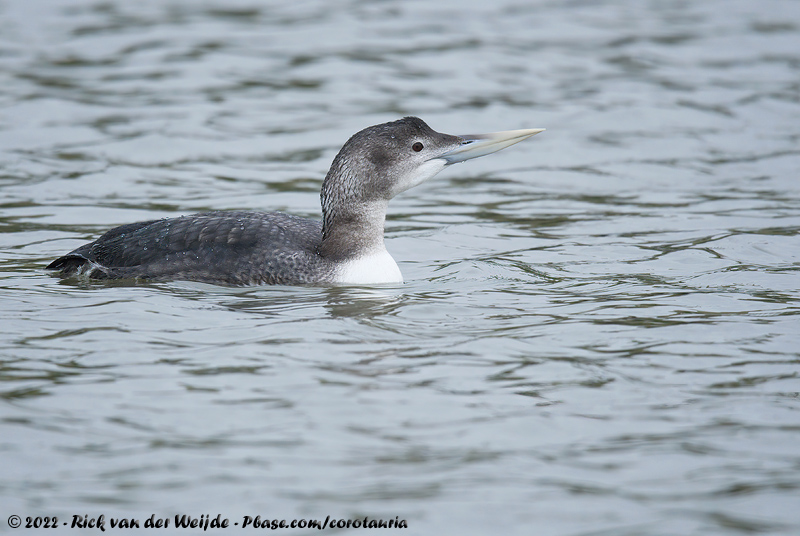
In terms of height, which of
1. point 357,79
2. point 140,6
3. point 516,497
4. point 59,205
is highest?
point 140,6

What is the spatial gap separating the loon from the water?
0.48 feet

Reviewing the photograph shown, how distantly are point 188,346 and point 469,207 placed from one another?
12.8ft

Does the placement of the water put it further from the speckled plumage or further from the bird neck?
the bird neck

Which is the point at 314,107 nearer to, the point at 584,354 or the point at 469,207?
the point at 469,207

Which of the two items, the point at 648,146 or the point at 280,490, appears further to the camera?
the point at 648,146

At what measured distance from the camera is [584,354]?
487cm

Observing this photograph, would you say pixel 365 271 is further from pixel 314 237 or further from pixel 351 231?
pixel 314 237

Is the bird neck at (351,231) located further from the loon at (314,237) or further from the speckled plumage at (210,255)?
the speckled plumage at (210,255)

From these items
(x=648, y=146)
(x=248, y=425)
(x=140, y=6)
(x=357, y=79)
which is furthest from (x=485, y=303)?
(x=140, y=6)

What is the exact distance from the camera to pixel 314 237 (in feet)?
21.0

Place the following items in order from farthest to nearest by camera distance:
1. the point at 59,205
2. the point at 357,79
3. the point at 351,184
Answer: the point at 357,79 → the point at 59,205 → the point at 351,184

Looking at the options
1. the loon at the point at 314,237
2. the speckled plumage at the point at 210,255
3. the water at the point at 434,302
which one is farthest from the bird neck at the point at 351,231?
the water at the point at 434,302

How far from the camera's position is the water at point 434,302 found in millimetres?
3646

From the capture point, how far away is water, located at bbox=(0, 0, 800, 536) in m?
3.65
